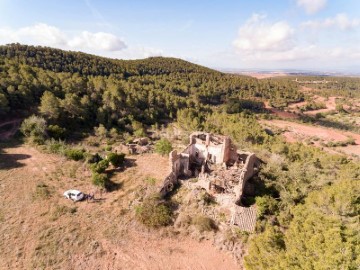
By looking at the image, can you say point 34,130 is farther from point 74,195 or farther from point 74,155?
point 74,195

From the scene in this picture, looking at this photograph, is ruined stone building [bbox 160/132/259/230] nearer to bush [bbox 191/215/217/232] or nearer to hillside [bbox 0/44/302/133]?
bush [bbox 191/215/217/232]

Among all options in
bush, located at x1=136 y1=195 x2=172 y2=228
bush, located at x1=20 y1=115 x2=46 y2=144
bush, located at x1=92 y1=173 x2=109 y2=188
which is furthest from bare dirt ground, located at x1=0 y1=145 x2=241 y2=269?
bush, located at x1=20 y1=115 x2=46 y2=144

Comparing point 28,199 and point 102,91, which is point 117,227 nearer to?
point 28,199

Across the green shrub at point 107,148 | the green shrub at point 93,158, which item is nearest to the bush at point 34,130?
the green shrub at point 107,148

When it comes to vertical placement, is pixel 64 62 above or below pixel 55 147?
above

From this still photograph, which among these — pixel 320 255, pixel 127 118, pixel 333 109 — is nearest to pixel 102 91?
pixel 127 118

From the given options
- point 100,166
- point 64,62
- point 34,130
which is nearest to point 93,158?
point 100,166
